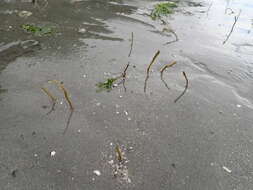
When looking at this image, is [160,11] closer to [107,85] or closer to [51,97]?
[107,85]

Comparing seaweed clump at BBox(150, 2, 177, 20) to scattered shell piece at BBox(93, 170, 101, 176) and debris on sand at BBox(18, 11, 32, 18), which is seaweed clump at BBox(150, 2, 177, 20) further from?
scattered shell piece at BBox(93, 170, 101, 176)

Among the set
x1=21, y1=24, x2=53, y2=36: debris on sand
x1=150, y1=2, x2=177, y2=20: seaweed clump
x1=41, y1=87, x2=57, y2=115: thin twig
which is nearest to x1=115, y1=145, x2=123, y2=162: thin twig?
x1=41, y1=87, x2=57, y2=115: thin twig

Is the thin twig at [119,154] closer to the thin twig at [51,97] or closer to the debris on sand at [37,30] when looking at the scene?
the thin twig at [51,97]

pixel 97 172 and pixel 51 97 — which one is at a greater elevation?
pixel 51 97

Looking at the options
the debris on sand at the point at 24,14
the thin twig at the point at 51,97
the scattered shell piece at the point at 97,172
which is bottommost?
the scattered shell piece at the point at 97,172

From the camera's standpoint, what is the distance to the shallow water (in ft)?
6.45

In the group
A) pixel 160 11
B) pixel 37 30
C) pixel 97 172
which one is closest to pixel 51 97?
pixel 97 172

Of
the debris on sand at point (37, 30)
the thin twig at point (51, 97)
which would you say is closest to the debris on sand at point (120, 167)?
the thin twig at point (51, 97)

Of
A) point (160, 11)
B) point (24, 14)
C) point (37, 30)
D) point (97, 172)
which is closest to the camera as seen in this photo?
point (97, 172)

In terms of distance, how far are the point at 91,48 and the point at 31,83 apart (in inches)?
45.3

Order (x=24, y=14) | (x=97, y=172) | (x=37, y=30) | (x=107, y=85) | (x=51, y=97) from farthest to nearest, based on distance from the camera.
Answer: (x=24, y=14), (x=37, y=30), (x=107, y=85), (x=51, y=97), (x=97, y=172)

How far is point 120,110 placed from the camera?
2543 mm

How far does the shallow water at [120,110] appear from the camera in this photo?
1.97 m

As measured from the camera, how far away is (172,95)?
111 inches
